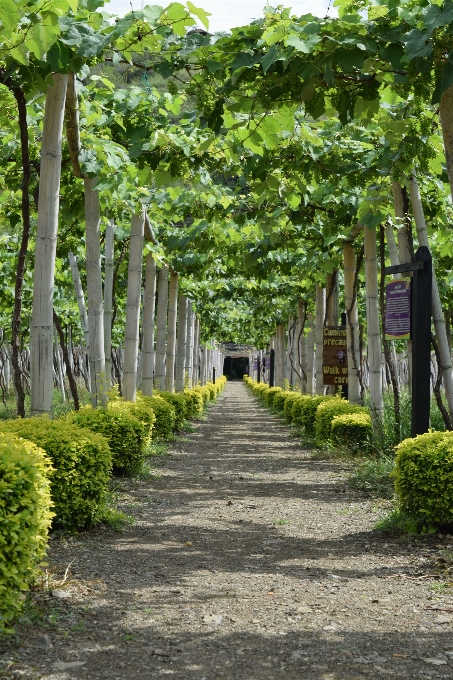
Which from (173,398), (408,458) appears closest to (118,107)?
(408,458)

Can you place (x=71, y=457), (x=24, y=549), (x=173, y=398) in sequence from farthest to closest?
(x=173, y=398) < (x=71, y=457) < (x=24, y=549)

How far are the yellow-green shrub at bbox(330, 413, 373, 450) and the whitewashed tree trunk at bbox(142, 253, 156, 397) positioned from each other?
4000mm

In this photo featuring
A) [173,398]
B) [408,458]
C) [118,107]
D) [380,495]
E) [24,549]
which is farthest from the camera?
[173,398]

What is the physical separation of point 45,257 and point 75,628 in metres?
3.33

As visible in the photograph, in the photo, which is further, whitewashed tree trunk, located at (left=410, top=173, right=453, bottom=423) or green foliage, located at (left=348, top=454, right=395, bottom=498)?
green foliage, located at (left=348, top=454, right=395, bottom=498)

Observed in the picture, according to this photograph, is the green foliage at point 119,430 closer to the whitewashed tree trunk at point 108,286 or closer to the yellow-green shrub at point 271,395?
the whitewashed tree trunk at point 108,286

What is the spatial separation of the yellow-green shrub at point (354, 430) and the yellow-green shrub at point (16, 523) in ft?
26.0

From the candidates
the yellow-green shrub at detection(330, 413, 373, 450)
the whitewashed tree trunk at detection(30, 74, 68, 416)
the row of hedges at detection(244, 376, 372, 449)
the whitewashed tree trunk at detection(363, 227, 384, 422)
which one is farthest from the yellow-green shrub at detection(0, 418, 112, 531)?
the whitewashed tree trunk at detection(363, 227, 384, 422)

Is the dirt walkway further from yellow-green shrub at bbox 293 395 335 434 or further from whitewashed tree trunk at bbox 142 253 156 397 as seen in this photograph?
yellow-green shrub at bbox 293 395 335 434

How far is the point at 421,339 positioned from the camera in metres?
7.12

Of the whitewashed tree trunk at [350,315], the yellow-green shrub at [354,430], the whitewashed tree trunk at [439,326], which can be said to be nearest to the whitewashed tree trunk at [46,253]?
the whitewashed tree trunk at [439,326]

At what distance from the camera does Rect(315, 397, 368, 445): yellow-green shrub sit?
12489 millimetres

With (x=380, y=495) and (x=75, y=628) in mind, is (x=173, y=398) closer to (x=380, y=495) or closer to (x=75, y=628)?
(x=380, y=495)

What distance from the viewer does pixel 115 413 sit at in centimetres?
896
